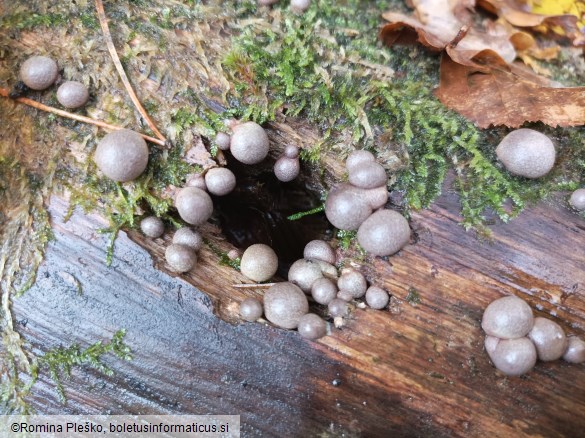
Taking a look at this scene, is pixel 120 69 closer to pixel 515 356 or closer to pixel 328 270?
pixel 328 270

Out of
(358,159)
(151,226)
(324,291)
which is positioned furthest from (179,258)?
(358,159)

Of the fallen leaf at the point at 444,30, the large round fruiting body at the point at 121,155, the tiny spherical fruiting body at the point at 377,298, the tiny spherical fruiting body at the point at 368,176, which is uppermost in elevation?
the fallen leaf at the point at 444,30

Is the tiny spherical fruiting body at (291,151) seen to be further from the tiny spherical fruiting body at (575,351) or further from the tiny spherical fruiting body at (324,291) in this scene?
the tiny spherical fruiting body at (575,351)

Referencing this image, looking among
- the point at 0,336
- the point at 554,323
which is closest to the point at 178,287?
the point at 0,336

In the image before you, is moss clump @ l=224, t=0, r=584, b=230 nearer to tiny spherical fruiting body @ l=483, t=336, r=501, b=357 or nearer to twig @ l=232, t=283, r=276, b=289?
tiny spherical fruiting body @ l=483, t=336, r=501, b=357

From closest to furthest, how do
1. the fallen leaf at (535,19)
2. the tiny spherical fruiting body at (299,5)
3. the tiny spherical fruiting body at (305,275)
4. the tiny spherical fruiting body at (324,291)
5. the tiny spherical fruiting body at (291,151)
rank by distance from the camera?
1. the tiny spherical fruiting body at (324,291)
2. the tiny spherical fruiting body at (305,275)
3. the tiny spherical fruiting body at (291,151)
4. the tiny spherical fruiting body at (299,5)
5. the fallen leaf at (535,19)

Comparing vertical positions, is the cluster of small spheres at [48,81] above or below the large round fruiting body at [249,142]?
above

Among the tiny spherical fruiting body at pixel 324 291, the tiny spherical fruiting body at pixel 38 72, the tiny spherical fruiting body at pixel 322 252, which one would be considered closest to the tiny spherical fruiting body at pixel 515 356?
the tiny spherical fruiting body at pixel 324 291

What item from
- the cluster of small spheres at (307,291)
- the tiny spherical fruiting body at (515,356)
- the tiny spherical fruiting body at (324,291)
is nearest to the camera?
the tiny spherical fruiting body at (515,356)
